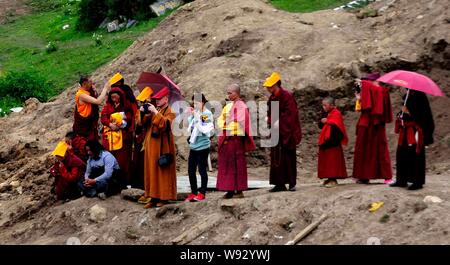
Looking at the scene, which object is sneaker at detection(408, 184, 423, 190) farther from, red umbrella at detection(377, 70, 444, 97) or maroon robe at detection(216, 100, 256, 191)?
maroon robe at detection(216, 100, 256, 191)

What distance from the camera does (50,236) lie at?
34.5ft

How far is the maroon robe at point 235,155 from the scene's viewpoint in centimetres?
974

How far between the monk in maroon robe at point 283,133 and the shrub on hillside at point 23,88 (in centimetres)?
1281

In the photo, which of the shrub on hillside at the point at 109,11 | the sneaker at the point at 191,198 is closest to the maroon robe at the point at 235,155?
the sneaker at the point at 191,198

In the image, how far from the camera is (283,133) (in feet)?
32.3

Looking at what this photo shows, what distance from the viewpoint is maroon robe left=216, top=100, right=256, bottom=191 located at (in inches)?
384

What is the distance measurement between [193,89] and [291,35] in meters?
2.72

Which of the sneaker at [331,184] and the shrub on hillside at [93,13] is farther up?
the shrub on hillside at [93,13]

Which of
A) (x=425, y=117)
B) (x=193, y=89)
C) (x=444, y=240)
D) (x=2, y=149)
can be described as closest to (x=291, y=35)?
(x=193, y=89)

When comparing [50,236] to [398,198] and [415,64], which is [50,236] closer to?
[398,198]

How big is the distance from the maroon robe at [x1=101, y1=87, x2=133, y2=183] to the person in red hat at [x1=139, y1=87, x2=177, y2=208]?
0.84 m

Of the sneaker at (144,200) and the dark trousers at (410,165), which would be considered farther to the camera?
the sneaker at (144,200)

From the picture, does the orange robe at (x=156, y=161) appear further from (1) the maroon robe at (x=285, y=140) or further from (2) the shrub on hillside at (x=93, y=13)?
(2) the shrub on hillside at (x=93, y=13)

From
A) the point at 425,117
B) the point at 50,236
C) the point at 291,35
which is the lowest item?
the point at 50,236
